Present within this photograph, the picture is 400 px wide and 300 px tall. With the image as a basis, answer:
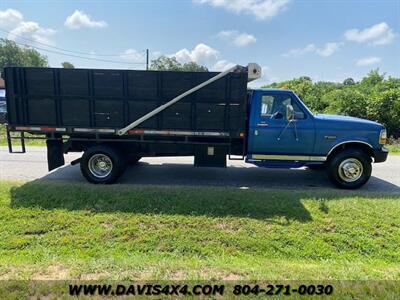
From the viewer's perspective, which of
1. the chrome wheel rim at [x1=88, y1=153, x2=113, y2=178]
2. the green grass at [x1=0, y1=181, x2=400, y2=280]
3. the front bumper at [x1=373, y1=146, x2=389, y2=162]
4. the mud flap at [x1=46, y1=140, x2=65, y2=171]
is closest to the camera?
the green grass at [x1=0, y1=181, x2=400, y2=280]

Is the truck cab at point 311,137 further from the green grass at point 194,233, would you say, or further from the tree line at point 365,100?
the tree line at point 365,100

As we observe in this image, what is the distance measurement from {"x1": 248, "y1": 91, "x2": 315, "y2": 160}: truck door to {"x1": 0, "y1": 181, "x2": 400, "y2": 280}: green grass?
3.63 feet

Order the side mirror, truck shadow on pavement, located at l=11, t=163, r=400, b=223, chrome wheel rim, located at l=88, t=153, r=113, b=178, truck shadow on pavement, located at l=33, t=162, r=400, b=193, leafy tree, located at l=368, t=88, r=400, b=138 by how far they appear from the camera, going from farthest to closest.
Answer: leafy tree, located at l=368, t=88, r=400, b=138 < truck shadow on pavement, located at l=33, t=162, r=400, b=193 < chrome wheel rim, located at l=88, t=153, r=113, b=178 < the side mirror < truck shadow on pavement, located at l=11, t=163, r=400, b=223

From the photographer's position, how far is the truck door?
259 inches

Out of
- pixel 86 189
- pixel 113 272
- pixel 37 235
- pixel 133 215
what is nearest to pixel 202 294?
pixel 113 272

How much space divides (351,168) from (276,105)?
2184 mm

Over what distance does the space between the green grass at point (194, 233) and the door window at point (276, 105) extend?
174 cm

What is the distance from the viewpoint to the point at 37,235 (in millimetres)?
4414

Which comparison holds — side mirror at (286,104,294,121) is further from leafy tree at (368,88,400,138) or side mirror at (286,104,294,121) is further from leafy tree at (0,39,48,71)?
leafy tree at (0,39,48,71)

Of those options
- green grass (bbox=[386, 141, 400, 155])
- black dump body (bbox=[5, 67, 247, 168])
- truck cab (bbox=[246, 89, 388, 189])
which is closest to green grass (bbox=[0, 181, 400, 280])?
truck cab (bbox=[246, 89, 388, 189])

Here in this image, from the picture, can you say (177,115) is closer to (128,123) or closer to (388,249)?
(128,123)

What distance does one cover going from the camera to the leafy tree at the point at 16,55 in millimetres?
70312

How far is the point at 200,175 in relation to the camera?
7.74 m

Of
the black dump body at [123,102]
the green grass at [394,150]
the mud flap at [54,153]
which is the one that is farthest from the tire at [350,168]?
the green grass at [394,150]
